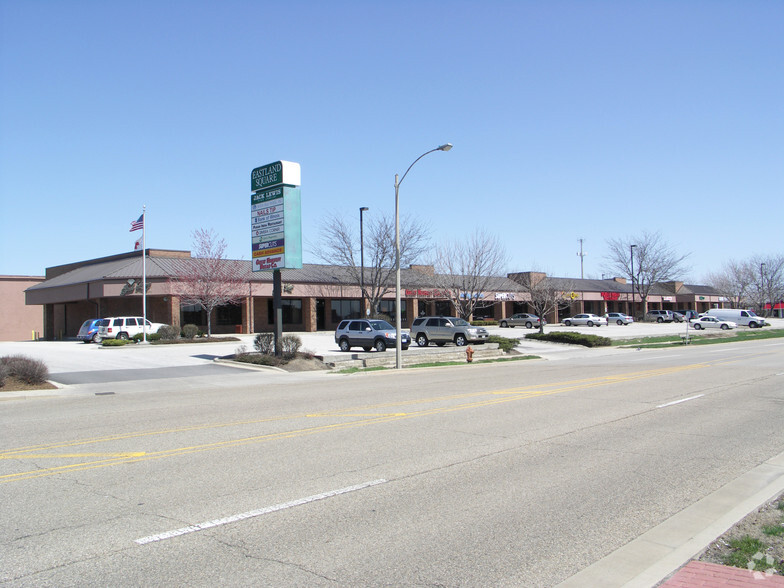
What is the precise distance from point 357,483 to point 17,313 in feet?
231

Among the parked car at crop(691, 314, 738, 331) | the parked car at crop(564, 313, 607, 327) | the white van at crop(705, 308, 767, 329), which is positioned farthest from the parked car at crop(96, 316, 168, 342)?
the white van at crop(705, 308, 767, 329)

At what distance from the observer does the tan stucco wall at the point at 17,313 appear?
64450 mm

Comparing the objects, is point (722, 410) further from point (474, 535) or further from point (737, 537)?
point (474, 535)

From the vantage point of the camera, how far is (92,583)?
14.1 feet

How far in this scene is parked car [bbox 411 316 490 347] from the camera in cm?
3478

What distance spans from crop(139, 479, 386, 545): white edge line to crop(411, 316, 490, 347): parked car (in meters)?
28.3

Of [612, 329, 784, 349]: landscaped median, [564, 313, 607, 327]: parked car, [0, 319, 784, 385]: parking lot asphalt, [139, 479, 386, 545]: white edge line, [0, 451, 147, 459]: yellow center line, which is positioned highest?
[564, 313, 607, 327]: parked car

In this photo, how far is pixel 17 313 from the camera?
214 feet

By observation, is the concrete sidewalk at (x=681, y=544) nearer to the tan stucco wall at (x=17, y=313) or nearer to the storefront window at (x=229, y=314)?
the storefront window at (x=229, y=314)

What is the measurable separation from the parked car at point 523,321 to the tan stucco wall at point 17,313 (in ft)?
162

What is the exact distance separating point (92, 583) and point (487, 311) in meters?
73.2

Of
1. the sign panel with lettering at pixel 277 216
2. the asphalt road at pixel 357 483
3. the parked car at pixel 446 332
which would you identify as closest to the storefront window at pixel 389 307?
the parked car at pixel 446 332

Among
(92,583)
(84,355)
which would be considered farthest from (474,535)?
(84,355)

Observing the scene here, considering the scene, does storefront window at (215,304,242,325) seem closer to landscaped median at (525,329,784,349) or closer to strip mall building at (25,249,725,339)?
strip mall building at (25,249,725,339)
